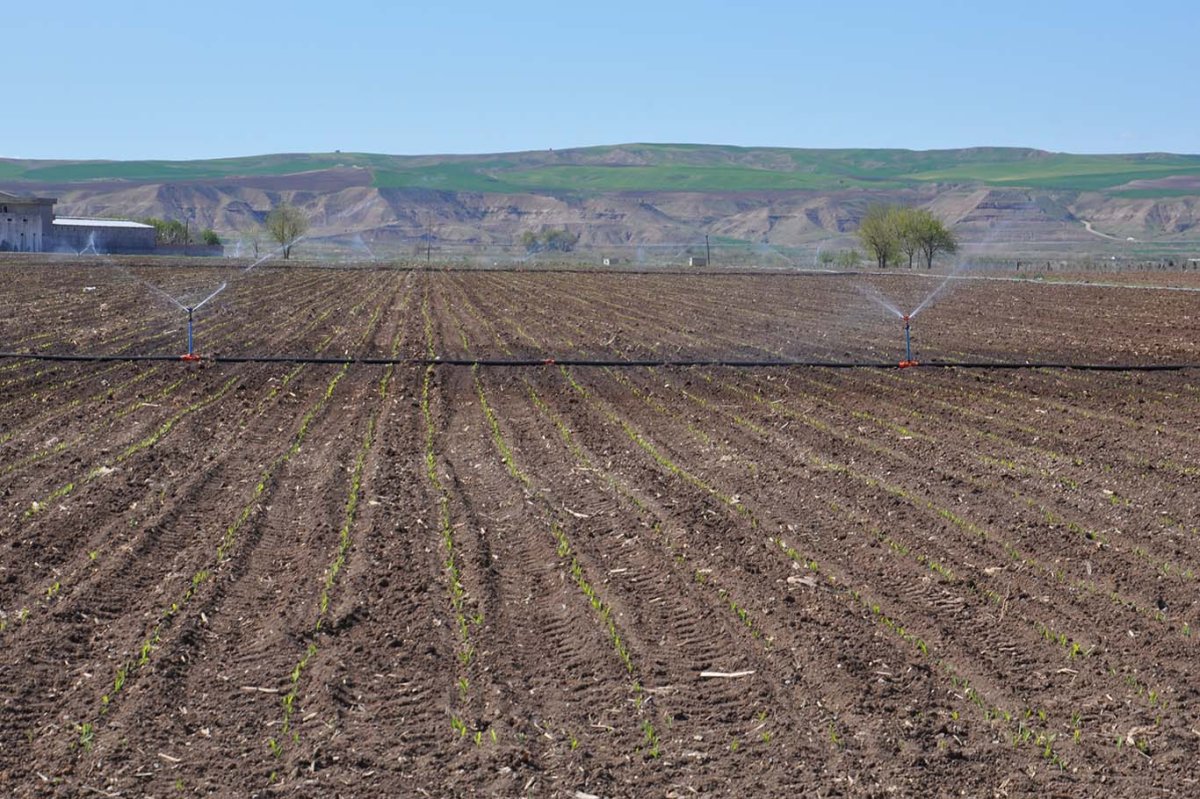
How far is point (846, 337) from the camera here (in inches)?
1141

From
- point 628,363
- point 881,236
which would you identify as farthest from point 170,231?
point 628,363

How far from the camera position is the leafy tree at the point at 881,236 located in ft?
309

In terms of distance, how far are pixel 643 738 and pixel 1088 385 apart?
51.6 ft

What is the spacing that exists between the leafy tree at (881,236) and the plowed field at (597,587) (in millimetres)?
74725

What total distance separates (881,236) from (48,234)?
5852 cm

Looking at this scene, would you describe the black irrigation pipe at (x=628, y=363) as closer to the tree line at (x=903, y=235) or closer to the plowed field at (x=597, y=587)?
the plowed field at (x=597, y=587)

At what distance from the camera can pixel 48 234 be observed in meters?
95.4

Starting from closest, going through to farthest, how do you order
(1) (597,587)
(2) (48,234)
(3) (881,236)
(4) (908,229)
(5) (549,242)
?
(1) (597,587) → (4) (908,229) → (3) (881,236) → (2) (48,234) → (5) (549,242)

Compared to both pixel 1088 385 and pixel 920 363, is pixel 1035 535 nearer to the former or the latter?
pixel 1088 385

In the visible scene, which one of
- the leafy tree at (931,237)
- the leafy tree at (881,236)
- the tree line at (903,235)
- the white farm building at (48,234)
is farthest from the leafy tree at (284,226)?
the leafy tree at (931,237)

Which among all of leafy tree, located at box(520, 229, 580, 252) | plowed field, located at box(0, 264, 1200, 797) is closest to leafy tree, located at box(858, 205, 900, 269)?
leafy tree, located at box(520, 229, 580, 252)

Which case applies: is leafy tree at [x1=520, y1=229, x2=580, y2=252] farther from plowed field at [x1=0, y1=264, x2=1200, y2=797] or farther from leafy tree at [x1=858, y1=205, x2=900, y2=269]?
plowed field at [x1=0, y1=264, x2=1200, y2=797]

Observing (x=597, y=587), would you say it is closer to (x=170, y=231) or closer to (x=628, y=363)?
(x=628, y=363)

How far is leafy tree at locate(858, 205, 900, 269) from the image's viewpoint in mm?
94125
